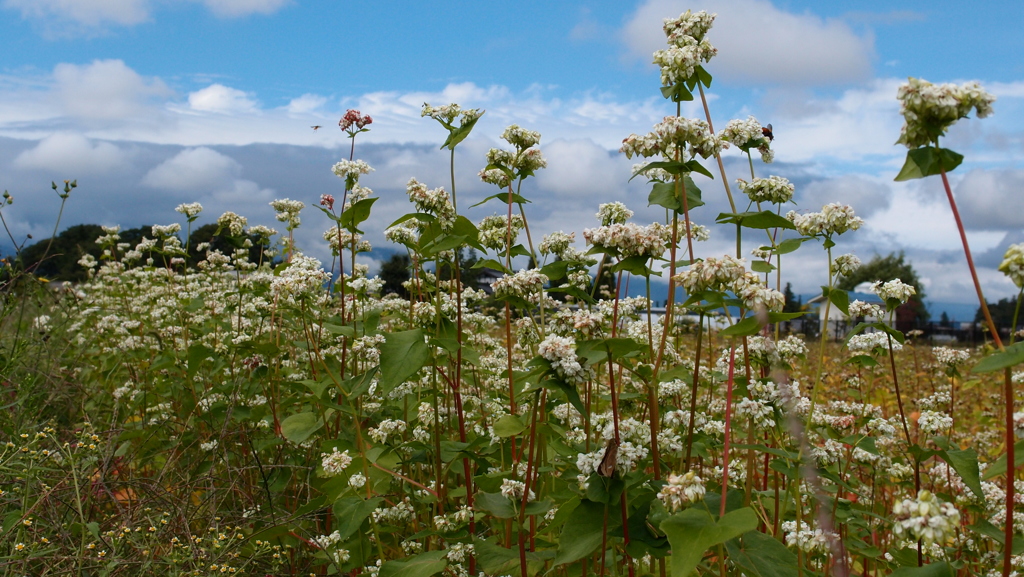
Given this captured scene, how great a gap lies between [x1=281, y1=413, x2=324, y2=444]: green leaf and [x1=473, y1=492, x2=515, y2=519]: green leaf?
1.50 metres

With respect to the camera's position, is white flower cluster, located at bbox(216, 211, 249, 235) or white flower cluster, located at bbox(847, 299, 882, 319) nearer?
white flower cluster, located at bbox(847, 299, 882, 319)

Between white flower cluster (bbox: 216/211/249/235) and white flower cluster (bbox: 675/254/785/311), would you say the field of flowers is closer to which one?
white flower cluster (bbox: 675/254/785/311)

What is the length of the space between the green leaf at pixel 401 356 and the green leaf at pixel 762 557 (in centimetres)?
143

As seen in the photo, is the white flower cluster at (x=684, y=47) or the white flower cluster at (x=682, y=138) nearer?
the white flower cluster at (x=682, y=138)

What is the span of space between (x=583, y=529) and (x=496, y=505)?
0.55m

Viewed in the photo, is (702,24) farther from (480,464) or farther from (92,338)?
(92,338)

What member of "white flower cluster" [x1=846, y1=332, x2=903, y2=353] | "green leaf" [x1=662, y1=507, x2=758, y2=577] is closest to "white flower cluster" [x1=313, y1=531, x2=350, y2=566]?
"green leaf" [x1=662, y1=507, x2=758, y2=577]

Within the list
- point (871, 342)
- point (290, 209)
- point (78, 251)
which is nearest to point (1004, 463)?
point (871, 342)

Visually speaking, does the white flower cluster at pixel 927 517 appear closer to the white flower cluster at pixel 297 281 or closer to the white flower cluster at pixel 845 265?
the white flower cluster at pixel 845 265

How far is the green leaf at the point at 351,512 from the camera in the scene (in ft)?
9.97

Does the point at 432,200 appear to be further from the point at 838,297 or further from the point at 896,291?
the point at 896,291

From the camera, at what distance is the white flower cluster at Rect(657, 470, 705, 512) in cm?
221

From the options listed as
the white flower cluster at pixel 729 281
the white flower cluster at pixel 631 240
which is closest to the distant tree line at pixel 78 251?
the white flower cluster at pixel 631 240

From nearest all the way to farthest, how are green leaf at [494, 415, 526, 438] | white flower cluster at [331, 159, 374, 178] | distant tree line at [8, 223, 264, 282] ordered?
1. green leaf at [494, 415, 526, 438]
2. white flower cluster at [331, 159, 374, 178]
3. distant tree line at [8, 223, 264, 282]
